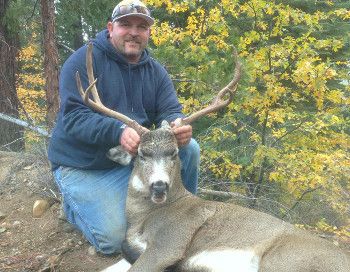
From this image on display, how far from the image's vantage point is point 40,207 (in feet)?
20.4

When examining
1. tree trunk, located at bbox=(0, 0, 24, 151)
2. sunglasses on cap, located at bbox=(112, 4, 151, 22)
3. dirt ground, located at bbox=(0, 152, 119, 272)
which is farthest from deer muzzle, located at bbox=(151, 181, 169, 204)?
tree trunk, located at bbox=(0, 0, 24, 151)

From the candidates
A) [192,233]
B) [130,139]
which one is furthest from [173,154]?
[192,233]

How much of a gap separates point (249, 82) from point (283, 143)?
125cm

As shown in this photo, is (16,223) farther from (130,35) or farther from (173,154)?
(130,35)

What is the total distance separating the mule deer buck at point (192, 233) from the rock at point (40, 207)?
1.90m

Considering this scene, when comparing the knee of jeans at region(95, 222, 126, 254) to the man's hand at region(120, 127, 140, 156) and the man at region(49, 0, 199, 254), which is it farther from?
the man's hand at region(120, 127, 140, 156)

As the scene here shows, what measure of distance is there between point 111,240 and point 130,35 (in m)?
2.09

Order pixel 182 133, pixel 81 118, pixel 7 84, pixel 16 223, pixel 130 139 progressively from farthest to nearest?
pixel 7 84, pixel 16 223, pixel 81 118, pixel 182 133, pixel 130 139

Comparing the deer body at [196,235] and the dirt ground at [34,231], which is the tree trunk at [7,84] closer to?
the dirt ground at [34,231]

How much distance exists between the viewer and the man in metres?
5.02

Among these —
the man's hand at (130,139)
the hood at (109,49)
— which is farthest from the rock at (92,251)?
the hood at (109,49)

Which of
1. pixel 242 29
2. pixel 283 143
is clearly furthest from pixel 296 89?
pixel 242 29

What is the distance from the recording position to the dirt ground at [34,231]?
5090mm

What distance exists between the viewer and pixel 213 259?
420 cm
